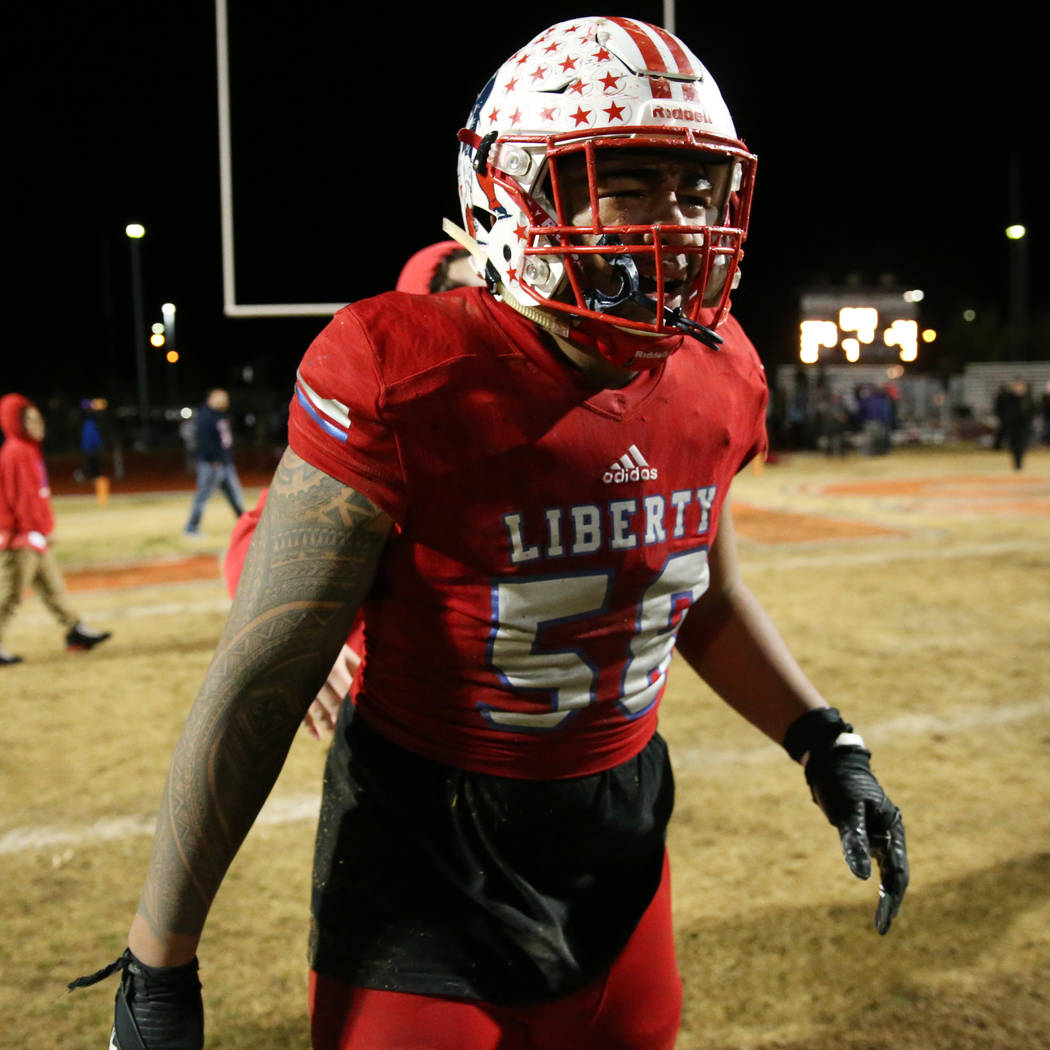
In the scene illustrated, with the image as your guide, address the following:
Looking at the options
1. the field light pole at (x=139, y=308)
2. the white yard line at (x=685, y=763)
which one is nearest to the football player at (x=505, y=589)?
the white yard line at (x=685, y=763)

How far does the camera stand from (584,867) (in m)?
1.46

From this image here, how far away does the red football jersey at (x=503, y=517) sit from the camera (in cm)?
122

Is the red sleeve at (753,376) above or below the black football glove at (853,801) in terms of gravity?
above

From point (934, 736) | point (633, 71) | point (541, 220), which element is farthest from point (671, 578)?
point (934, 736)

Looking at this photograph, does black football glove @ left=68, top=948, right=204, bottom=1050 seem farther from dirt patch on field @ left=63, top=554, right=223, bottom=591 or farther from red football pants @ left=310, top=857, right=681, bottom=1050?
dirt patch on field @ left=63, top=554, right=223, bottom=591

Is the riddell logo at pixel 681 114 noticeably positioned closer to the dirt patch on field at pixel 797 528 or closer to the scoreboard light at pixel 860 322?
the dirt patch on field at pixel 797 528

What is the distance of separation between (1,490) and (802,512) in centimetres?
959

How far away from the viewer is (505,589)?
4.30 ft

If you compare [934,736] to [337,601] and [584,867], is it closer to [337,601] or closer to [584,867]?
[584,867]

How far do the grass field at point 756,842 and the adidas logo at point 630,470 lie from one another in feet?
6.17

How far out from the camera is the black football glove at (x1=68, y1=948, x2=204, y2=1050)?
3.84 ft

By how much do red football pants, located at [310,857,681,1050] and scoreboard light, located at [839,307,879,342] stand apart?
100ft

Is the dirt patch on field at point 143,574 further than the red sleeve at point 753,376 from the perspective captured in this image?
Yes

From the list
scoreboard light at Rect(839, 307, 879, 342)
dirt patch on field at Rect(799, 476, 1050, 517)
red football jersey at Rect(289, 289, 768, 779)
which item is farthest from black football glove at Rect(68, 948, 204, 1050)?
scoreboard light at Rect(839, 307, 879, 342)
